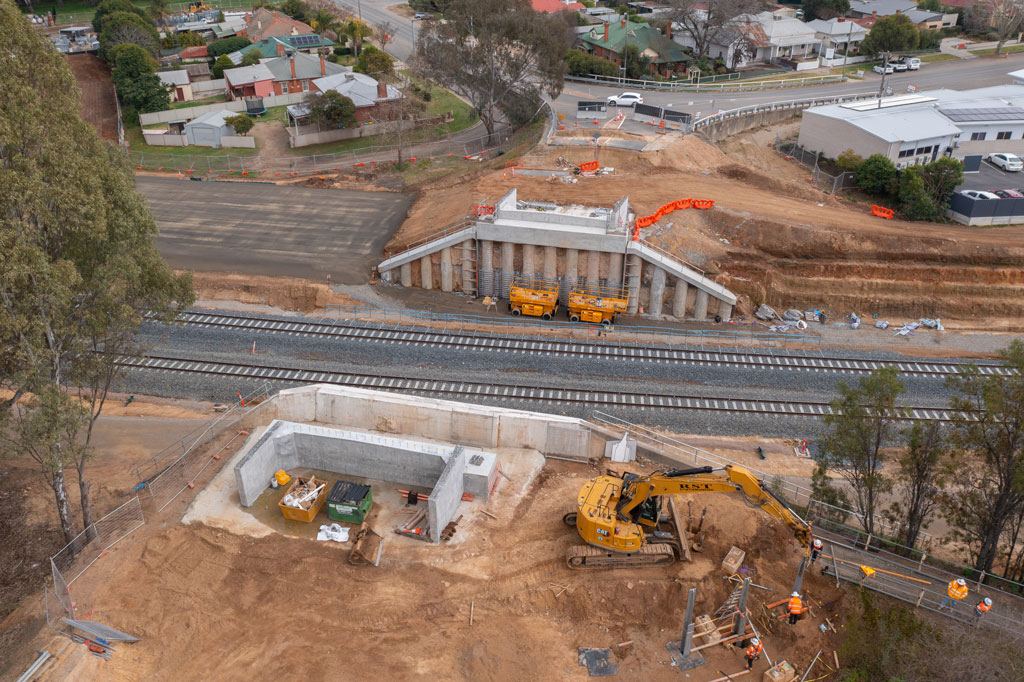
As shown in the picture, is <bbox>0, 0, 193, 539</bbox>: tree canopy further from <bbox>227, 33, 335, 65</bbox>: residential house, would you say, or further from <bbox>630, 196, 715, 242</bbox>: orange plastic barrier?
<bbox>227, 33, 335, 65</bbox>: residential house

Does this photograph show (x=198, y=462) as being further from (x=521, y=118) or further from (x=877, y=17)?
(x=877, y=17)

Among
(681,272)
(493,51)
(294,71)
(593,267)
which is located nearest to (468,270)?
(593,267)

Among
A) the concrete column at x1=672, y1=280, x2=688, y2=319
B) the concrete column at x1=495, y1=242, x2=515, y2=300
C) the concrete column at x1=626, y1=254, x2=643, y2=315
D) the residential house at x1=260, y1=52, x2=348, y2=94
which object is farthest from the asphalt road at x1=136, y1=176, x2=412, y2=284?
the residential house at x1=260, y1=52, x2=348, y2=94

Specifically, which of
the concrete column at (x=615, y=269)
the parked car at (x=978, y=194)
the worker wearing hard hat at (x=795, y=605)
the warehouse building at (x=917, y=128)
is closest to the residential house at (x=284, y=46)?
the warehouse building at (x=917, y=128)

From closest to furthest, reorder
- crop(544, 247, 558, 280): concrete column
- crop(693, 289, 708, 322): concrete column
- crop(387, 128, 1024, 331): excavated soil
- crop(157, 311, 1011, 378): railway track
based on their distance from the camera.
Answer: crop(157, 311, 1011, 378): railway track < crop(693, 289, 708, 322): concrete column < crop(544, 247, 558, 280): concrete column < crop(387, 128, 1024, 331): excavated soil

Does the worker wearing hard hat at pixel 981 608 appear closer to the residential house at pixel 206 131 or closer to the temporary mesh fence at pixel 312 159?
the temporary mesh fence at pixel 312 159

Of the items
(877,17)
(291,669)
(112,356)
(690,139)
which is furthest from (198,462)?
(877,17)

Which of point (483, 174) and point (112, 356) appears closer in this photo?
point (112, 356)
